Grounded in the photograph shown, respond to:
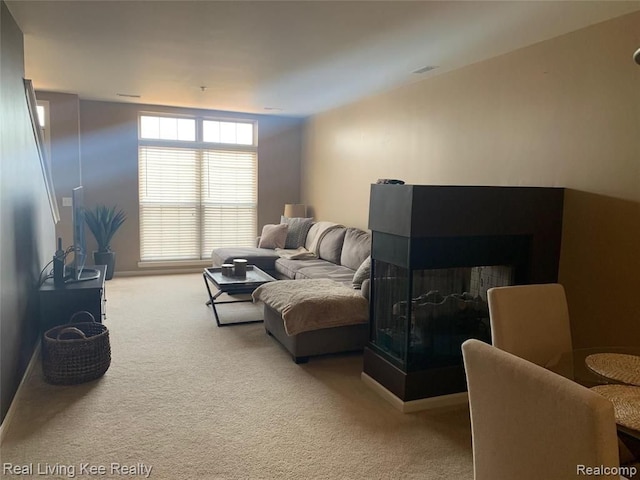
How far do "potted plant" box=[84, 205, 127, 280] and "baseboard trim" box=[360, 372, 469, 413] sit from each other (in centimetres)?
456

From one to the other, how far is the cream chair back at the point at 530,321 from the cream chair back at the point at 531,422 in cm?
73

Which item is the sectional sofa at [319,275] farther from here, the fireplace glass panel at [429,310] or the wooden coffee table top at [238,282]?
the fireplace glass panel at [429,310]

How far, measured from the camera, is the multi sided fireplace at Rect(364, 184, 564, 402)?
2820mm

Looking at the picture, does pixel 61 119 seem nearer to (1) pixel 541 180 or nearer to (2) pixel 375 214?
(2) pixel 375 214

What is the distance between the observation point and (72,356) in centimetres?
313

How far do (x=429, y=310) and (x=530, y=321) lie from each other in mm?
929

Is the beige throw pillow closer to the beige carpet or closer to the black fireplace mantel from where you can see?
the beige carpet

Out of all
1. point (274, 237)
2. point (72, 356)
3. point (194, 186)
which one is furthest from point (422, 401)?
point (194, 186)

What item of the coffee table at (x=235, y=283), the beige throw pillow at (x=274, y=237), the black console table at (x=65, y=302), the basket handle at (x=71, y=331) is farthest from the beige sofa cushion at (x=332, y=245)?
the basket handle at (x=71, y=331)

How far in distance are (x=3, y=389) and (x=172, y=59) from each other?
2.86 m

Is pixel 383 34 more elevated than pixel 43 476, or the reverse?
pixel 383 34

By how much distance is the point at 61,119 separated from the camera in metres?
5.93

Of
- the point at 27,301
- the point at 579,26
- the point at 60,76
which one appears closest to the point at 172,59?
the point at 60,76

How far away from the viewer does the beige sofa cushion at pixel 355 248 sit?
4988mm
